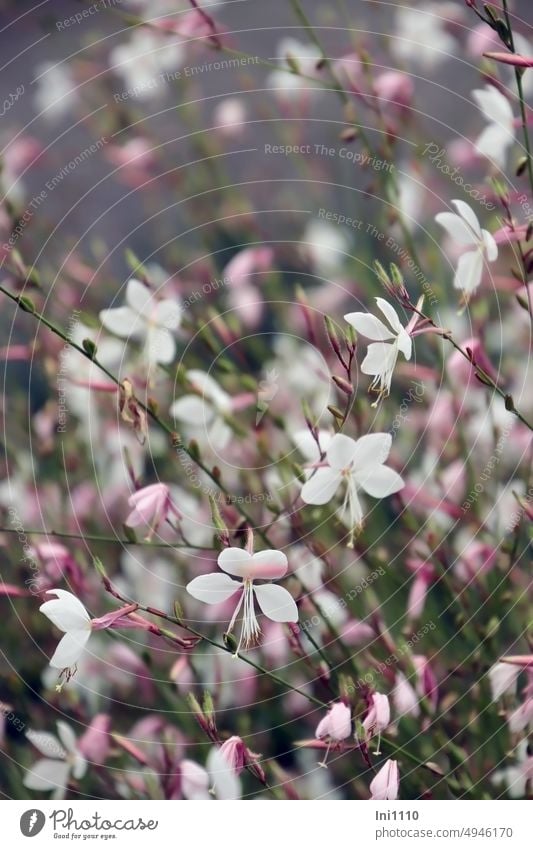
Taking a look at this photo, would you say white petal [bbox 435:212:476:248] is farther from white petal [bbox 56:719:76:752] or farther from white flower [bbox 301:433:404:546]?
white petal [bbox 56:719:76:752]

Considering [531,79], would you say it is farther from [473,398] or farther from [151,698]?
[151,698]

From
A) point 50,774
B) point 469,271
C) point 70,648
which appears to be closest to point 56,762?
point 50,774

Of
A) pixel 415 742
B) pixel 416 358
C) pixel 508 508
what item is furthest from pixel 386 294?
pixel 415 742

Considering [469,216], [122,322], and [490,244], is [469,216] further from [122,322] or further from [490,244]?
[122,322]

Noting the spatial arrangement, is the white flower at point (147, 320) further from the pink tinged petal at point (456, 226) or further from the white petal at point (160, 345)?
the pink tinged petal at point (456, 226)
